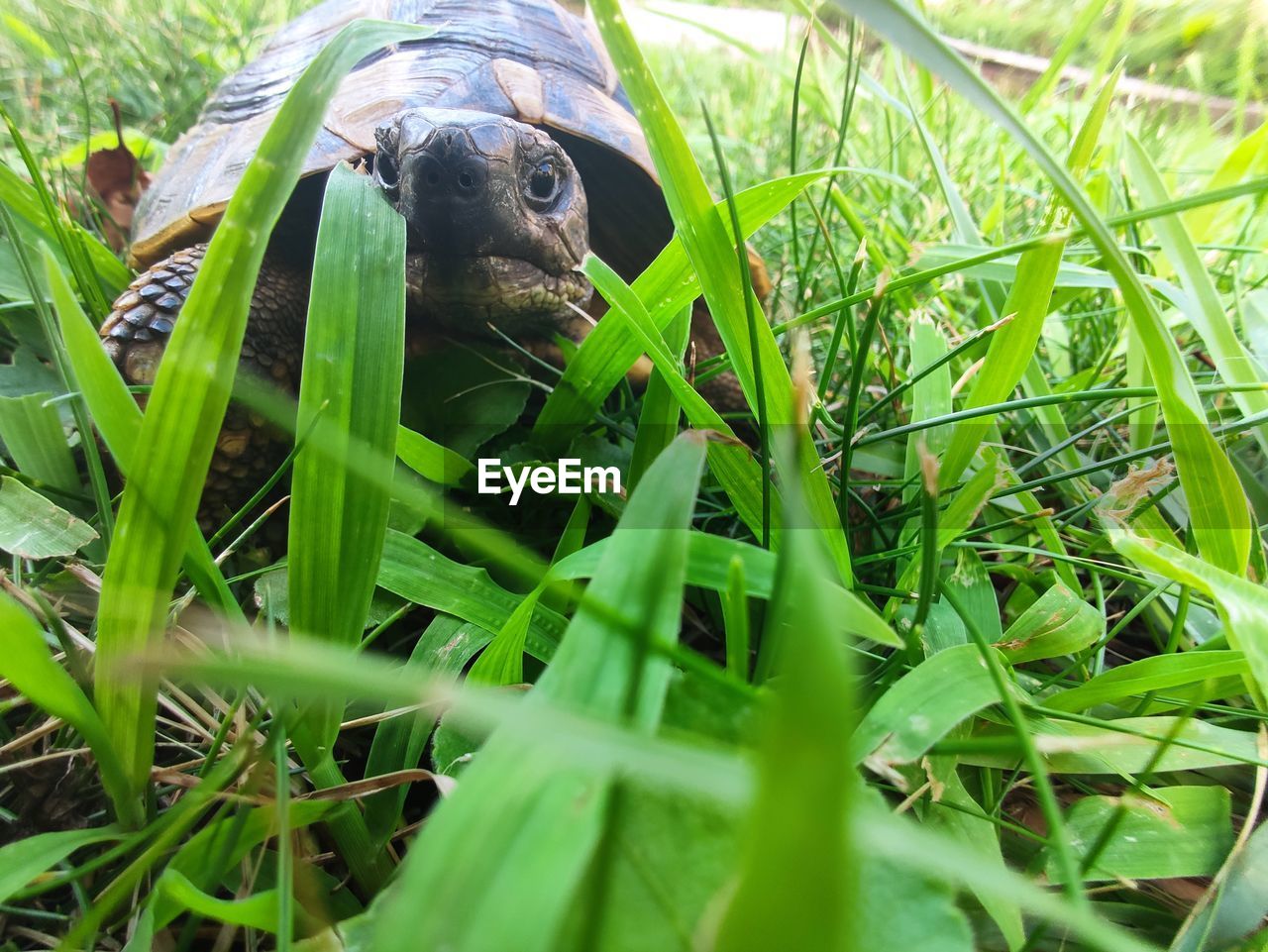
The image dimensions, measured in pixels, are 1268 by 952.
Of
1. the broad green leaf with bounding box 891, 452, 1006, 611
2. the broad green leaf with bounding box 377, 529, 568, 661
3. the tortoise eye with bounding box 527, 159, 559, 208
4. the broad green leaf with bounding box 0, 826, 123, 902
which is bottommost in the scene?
the broad green leaf with bounding box 0, 826, 123, 902

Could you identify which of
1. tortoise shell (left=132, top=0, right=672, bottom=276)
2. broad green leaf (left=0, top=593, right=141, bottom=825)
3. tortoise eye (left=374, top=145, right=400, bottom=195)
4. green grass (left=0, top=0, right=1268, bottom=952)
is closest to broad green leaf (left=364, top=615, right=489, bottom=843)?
green grass (left=0, top=0, right=1268, bottom=952)

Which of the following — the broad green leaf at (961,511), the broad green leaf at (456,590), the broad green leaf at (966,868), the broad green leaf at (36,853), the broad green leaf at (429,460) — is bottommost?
the broad green leaf at (36,853)

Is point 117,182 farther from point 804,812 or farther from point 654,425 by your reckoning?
point 804,812

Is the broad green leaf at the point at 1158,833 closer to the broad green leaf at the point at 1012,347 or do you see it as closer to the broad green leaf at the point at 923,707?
the broad green leaf at the point at 923,707

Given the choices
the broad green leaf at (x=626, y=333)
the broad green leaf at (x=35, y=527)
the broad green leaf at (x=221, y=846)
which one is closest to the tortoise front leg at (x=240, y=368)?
the broad green leaf at (x=35, y=527)

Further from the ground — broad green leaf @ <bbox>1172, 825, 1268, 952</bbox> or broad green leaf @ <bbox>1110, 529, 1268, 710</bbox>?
broad green leaf @ <bbox>1110, 529, 1268, 710</bbox>

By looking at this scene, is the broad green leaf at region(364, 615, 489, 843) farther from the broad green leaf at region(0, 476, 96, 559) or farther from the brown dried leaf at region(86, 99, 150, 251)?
the brown dried leaf at region(86, 99, 150, 251)

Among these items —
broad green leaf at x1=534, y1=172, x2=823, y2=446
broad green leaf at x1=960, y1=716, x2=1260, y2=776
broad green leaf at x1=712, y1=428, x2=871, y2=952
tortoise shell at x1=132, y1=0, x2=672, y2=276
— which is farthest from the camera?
tortoise shell at x1=132, y1=0, x2=672, y2=276

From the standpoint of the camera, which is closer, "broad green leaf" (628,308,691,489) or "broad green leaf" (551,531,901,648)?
"broad green leaf" (551,531,901,648)
